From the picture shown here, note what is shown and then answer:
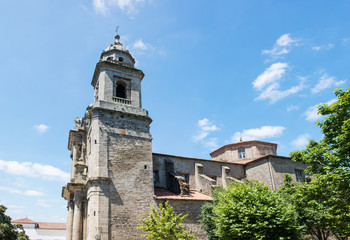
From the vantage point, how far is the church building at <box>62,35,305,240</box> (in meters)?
20.0

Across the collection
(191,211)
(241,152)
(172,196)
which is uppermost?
(241,152)

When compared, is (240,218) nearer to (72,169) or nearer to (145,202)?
(145,202)

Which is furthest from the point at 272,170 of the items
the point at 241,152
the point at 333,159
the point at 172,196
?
the point at 333,159

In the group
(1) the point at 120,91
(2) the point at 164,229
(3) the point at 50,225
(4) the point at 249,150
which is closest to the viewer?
(2) the point at 164,229

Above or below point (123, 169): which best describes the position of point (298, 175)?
above

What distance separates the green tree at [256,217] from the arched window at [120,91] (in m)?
13.7

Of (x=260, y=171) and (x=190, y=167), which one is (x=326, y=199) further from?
(x=190, y=167)

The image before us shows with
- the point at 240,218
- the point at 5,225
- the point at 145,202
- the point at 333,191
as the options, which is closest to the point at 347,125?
the point at 333,191

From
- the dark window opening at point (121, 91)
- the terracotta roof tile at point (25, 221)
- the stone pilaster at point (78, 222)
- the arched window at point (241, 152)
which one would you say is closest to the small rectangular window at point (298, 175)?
the arched window at point (241, 152)

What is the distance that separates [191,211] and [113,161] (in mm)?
7332

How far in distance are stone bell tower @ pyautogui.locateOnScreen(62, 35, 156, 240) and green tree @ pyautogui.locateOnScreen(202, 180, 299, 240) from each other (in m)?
6.49

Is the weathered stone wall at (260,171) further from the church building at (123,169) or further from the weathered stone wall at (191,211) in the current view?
the weathered stone wall at (191,211)

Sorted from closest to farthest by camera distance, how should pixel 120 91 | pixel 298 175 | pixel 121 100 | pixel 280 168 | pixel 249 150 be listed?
1. pixel 121 100
2. pixel 120 91
3. pixel 280 168
4. pixel 298 175
5. pixel 249 150

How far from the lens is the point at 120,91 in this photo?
1035 inches
